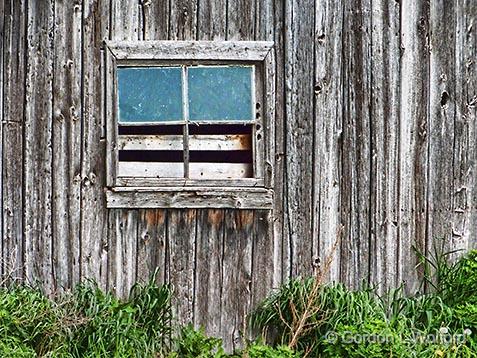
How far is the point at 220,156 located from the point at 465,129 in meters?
2.06

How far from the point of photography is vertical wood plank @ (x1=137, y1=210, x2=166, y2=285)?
6379mm

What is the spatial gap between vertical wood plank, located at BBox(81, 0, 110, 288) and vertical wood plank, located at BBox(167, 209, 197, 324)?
0.55 m

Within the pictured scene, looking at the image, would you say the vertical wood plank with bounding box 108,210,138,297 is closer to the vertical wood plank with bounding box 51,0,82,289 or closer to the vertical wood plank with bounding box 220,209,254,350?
the vertical wood plank with bounding box 51,0,82,289

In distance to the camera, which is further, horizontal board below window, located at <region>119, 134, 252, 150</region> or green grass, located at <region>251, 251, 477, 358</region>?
horizontal board below window, located at <region>119, 134, 252, 150</region>

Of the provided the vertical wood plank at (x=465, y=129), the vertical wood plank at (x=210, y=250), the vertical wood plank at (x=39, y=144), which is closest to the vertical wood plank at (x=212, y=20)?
the vertical wood plank at (x=210, y=250)

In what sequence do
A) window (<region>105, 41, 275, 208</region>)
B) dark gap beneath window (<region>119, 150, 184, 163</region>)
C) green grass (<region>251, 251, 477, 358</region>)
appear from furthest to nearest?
dark gap beneath window (<region>119, 150, 184, 163</region>)
window (<region>105, 41, 275, 208</region>)
green grass (<region>251, 251, 477, 358</region>)

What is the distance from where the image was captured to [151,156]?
647 centimetres

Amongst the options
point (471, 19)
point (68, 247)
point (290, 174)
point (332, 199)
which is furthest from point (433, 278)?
point (68, 247)

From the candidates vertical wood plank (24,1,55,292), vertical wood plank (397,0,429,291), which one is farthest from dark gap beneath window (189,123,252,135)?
vertical wood plank (397,0,429,291)

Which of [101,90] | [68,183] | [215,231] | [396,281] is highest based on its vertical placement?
[101,90]

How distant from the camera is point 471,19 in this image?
6.47m

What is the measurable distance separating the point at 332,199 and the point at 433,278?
108 centimetres

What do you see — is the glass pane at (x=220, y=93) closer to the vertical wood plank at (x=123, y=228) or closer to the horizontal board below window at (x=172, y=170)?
the horizontal board below window at (x=172, y=170)

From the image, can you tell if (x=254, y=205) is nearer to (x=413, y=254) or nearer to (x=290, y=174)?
(x=290, y=174)
